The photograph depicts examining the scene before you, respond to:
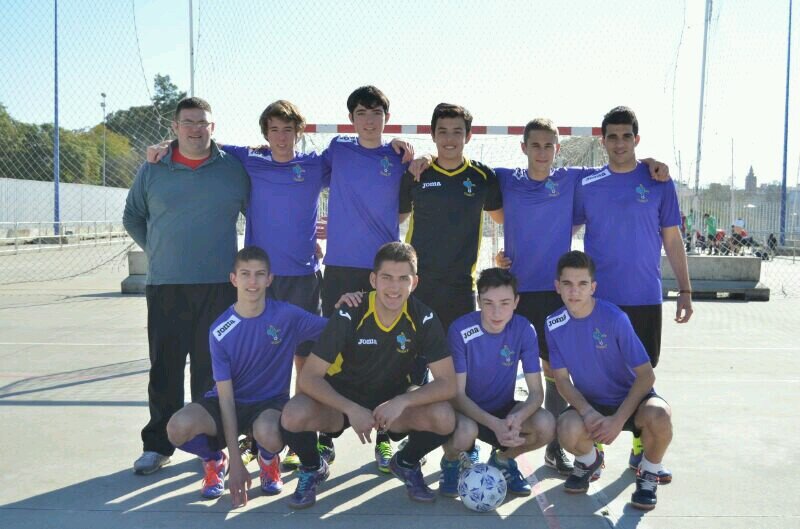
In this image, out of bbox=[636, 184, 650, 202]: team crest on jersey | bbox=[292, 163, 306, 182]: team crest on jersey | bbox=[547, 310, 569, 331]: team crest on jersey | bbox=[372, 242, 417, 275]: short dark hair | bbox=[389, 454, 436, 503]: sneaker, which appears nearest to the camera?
bbox=[389, 454, 436, 503]: sneaker

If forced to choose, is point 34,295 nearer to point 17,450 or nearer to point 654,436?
point 17,450

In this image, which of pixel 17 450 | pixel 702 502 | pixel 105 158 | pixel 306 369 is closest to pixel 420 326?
pixel 306 369

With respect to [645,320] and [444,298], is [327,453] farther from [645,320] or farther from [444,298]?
[645,320]

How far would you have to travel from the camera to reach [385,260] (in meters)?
3.72

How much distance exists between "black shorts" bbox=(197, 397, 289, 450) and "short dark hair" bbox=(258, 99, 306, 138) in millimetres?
1661

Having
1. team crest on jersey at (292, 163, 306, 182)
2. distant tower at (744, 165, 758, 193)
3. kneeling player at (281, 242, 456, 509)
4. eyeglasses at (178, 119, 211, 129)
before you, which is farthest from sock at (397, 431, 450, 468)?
distant tower at (744, 165, 758, 193)

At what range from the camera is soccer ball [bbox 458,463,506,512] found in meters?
3.47

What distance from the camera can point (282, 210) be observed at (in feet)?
14.5

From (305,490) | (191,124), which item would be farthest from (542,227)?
(191,124)

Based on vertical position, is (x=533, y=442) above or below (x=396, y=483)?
above

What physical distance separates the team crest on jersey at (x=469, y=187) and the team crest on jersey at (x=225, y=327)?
1.57 m

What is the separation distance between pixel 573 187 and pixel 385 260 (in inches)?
54.1

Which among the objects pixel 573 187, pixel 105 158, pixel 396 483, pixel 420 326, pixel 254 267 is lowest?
pixel 396 483

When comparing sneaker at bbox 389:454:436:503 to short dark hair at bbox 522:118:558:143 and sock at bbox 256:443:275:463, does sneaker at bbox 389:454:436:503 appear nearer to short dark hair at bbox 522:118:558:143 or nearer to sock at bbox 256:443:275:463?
sock at bbox 256:443:275:463
